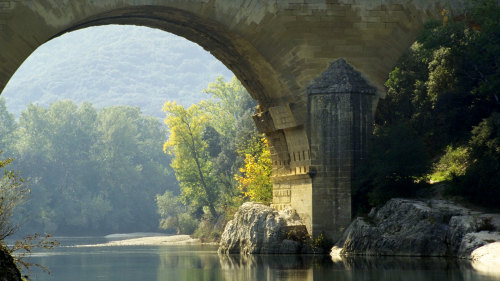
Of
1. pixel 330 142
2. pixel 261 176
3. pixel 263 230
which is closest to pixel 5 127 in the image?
pixel 261 176

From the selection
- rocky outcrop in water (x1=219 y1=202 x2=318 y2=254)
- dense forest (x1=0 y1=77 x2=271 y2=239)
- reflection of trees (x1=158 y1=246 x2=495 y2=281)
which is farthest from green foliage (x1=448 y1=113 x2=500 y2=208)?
dense forest (x1=0 y1=77 x2=271 y2=239)

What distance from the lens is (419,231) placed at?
934 inches

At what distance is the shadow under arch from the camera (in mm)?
25688

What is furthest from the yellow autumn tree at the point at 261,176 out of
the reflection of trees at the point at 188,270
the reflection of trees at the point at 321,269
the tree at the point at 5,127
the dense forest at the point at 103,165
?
the tree at the point at 5,127

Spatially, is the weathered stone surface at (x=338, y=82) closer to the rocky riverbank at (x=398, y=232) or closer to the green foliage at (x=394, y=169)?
the green foliage at (x=394, y=169)

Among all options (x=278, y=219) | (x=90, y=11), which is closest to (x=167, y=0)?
(x=90, y=11)

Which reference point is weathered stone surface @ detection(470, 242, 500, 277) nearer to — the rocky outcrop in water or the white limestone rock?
the rocky outcrop in water

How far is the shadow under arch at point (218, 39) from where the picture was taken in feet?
84.3

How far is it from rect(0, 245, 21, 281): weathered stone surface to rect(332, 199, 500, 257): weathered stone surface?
1247cm

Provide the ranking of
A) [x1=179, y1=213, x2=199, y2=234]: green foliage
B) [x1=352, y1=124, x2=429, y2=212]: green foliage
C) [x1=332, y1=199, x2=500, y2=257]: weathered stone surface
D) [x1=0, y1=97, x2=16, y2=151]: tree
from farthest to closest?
1. [x1=0, y1=97, x2=16, y2=151]: tree
2. [x1=179, y1=213, x2=199, y2=234]: green foliage
3. [x1=352, y1=124, x2=429, y2=212]: green foliage
4. [x1=332, y1=199, x2=500, y2=257]: weathered stone surface

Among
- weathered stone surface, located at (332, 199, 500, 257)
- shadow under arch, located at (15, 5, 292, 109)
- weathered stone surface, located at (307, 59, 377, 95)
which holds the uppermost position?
shadow under arch, located at (15, 5, 292, 109)

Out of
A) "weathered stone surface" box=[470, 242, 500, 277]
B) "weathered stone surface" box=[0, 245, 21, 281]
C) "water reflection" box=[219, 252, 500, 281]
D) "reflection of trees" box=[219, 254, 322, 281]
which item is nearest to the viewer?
"weathered stone surface" box=[0, 245, 21, 281]

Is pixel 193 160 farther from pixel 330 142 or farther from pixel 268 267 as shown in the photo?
pixel 268 267

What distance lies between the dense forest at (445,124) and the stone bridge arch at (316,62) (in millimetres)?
766
